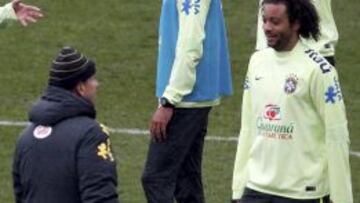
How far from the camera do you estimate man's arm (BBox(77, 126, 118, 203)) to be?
7.19 m

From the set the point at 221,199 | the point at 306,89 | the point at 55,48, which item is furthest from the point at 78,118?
the point at 55,48

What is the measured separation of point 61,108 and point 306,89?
1433mm

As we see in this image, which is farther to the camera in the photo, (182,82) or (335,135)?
(182,82)

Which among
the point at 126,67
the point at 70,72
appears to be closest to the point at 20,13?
the point at 70,72

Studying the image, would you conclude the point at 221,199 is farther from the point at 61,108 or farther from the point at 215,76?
the point at 61,108

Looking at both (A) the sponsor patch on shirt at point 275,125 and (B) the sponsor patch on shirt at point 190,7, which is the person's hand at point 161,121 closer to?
(B) the sponsor patch on shirt at point 190,7

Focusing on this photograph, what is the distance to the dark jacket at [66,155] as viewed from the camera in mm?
7203

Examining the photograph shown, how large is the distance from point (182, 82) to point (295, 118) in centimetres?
154

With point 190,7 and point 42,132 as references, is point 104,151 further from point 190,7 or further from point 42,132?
point 190,7

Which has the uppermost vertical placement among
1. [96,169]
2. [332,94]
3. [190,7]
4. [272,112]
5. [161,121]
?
[190,7]

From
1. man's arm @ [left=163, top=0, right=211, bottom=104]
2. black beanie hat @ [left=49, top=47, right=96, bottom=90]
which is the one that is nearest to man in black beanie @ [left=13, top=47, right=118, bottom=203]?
black beanie hat @ [left=49, top=47, right=96, bottom=90]

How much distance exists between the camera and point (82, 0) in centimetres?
1836

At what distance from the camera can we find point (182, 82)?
9.55 m

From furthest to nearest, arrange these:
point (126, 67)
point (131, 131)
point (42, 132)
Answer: point (126, 67) < point (131, 131) < point (42, 132)
